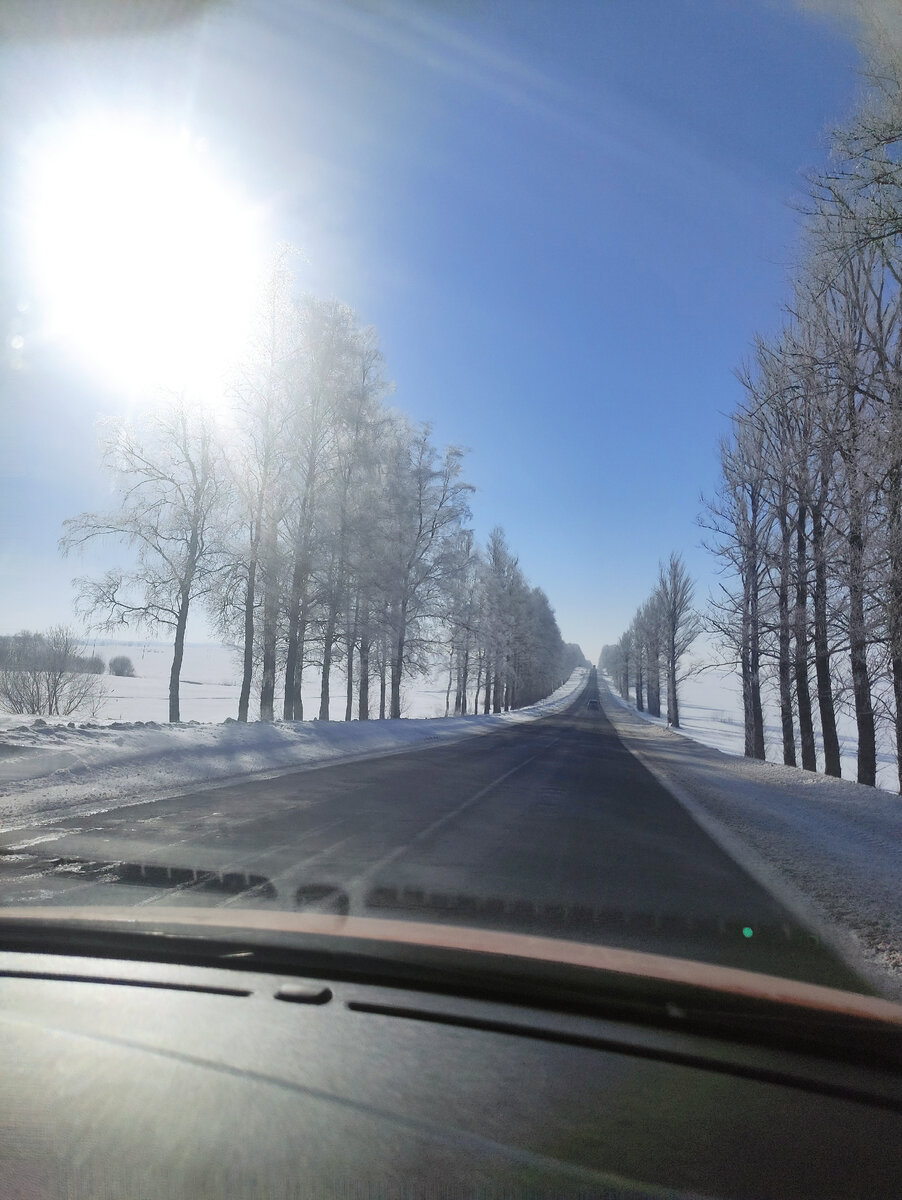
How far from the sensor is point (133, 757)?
1193cm

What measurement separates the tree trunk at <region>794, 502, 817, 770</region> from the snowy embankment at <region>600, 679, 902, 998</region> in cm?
281

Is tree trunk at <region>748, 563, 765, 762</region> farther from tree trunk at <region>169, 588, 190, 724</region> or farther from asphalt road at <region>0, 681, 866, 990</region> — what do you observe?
tree trunk at <region>169, 588, 190, 724</region>

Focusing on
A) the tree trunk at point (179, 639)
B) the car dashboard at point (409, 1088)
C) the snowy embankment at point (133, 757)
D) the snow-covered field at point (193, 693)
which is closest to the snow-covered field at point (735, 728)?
the snowy embankment at point (133, 757)

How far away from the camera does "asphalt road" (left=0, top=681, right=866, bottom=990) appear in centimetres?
484

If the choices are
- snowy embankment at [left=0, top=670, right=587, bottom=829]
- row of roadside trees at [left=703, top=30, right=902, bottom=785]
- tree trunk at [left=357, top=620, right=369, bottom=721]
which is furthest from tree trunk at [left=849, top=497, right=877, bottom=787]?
tree trunk at [left=357, top=620, right=369, bottom=721]

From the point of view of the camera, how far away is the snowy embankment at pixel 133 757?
29.6 ft

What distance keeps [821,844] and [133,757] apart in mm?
9756

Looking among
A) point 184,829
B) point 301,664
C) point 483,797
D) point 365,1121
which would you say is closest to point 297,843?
point 184,829

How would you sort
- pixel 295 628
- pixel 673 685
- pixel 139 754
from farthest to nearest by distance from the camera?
pixel 673 685, pixel 295 628, pixel 139 754

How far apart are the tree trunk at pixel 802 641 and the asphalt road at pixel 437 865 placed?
315 inches

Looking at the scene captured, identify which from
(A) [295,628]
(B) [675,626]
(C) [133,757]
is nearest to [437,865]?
(C) [133,757]

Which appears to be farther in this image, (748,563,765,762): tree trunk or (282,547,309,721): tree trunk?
(282,547,309,721): tree trunk

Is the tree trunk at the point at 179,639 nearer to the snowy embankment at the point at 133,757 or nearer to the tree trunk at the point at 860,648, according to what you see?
the snowy embankment at the point at 133,757

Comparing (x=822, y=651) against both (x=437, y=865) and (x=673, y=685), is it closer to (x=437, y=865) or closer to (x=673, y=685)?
(x=437, y=865)
